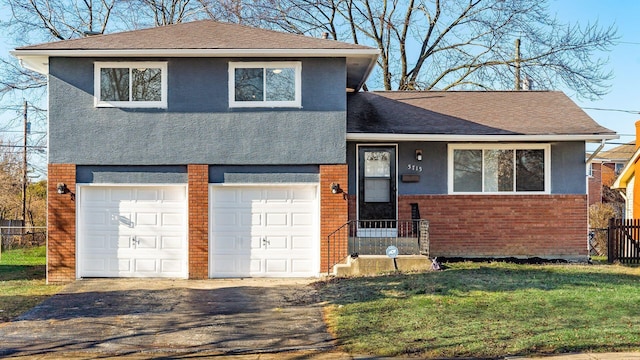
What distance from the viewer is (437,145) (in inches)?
679

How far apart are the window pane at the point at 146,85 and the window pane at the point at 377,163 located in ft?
17.9

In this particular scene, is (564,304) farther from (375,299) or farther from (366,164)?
(366,164)

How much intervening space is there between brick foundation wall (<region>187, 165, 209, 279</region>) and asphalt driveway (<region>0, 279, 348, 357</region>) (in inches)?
31.3

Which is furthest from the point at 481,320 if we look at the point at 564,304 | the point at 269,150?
the point at 269,150

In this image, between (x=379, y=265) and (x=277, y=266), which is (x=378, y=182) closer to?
(x=379, y=265)

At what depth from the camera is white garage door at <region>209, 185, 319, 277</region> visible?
1544 cm

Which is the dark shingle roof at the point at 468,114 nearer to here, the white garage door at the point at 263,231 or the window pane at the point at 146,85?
the white garage door at the point at 263,231

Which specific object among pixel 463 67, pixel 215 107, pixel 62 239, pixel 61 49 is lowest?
pixel 62 239

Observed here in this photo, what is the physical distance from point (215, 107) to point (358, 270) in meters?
4.98

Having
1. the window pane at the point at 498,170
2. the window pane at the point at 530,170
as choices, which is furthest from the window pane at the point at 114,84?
the window pane at the point at 530,170

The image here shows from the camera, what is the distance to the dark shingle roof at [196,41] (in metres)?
15.0

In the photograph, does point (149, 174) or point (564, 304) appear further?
point (149, 174)

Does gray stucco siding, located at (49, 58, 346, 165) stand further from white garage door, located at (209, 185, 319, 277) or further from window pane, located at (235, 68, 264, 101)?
white garage door, located at (209, 185, 319, 277)

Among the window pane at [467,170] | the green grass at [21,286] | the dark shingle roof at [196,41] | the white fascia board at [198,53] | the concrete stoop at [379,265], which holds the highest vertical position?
the dark shingle roof at [196,41]
